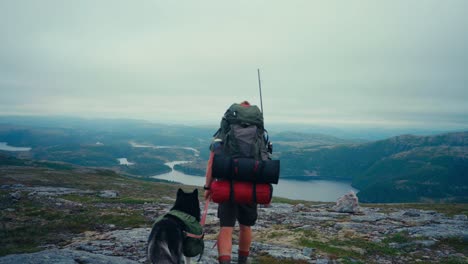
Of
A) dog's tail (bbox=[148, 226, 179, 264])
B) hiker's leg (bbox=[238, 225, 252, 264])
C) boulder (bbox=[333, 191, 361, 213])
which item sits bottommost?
boulder (bbox=[333, 191, 361, 213])

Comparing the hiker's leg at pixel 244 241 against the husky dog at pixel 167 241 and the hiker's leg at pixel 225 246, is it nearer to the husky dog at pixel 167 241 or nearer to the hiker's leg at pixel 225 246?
the hiker's leg at pixel 225 246

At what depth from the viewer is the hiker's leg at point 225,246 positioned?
6.74m

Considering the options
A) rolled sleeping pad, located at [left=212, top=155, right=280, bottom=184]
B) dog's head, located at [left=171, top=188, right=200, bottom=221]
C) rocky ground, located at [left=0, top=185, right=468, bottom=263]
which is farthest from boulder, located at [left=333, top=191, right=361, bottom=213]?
dog's head, located at [left=171, top=188, right=200, bottom=221]

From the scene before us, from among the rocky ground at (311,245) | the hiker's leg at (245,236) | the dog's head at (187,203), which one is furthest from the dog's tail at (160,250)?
the rocky ground at (311,245)

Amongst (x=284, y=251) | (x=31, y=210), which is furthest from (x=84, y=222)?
(x=284, y=251)

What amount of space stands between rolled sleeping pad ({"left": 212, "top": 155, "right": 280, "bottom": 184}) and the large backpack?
11.7 inches

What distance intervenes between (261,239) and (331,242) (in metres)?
3.59

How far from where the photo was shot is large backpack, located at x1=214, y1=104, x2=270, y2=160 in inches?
274

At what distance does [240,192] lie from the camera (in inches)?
263

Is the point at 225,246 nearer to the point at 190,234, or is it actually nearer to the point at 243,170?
the point at 190,234

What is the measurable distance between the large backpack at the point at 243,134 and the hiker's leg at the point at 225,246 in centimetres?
200

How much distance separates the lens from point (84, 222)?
16125mm

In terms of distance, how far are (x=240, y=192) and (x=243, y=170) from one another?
57cm

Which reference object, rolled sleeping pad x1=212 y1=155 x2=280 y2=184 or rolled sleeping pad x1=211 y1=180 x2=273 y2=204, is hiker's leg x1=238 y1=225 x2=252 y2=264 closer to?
rolled sleeping pad x1=211 y1=180 x2=273 y2=204
